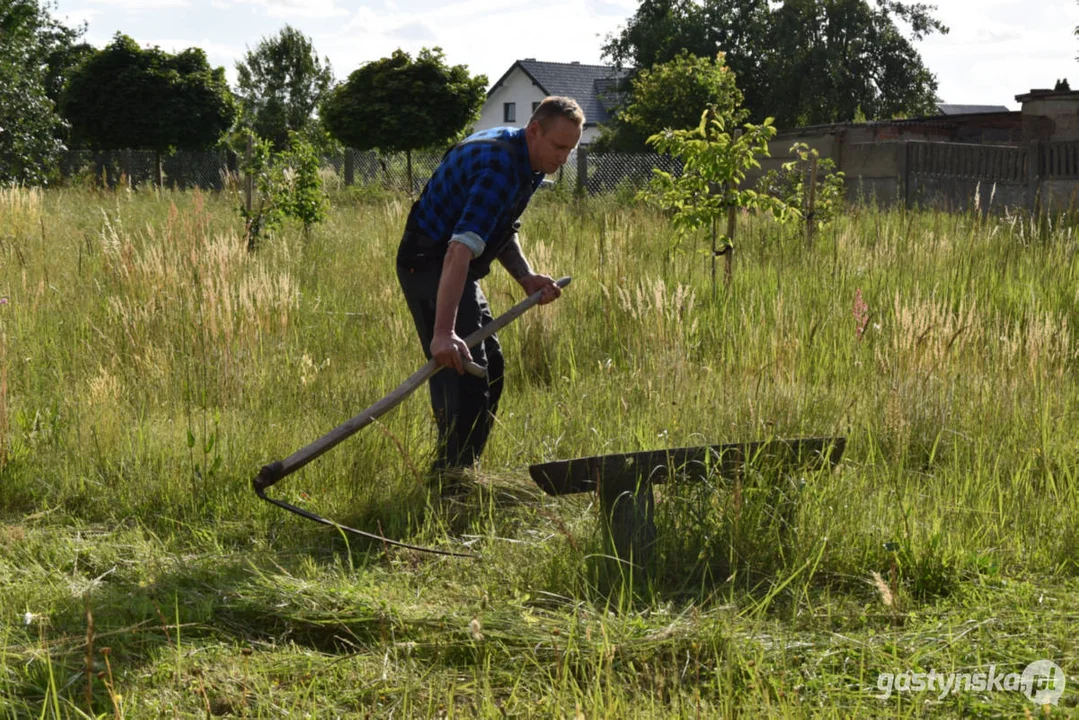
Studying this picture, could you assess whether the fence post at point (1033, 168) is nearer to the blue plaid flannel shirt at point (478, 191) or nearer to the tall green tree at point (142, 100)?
the blue plaid flannel shirt at point (478, 191)

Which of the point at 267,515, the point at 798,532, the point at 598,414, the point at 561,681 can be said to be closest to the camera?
the point at 561,681

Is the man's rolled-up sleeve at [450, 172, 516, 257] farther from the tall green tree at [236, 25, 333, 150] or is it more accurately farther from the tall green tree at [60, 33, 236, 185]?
the tall green tree at [236, 25, 333, 150]

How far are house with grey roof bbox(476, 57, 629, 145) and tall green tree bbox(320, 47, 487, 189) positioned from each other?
30997 mm

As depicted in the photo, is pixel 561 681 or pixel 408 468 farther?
pixel 408 468

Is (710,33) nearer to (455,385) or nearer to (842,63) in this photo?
(842,63)

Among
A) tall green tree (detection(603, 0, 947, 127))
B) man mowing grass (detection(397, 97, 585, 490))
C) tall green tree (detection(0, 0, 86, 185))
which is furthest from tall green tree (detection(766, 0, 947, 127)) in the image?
man mowing grass (detection(397, 97, 585, 490))

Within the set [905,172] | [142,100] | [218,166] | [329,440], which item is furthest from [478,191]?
[218,166]

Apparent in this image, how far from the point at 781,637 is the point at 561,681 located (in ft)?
2.04

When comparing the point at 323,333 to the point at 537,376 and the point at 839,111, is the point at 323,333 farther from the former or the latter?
the point at 839,111

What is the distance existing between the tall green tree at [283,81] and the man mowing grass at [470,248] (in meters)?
45.4

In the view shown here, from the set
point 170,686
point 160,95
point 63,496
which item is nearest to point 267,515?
point 63,496

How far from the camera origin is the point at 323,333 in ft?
19.7

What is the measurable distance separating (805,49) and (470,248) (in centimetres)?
3964

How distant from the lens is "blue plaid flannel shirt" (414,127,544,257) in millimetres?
3469
